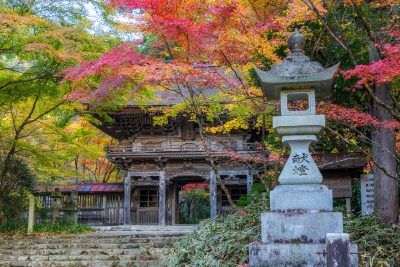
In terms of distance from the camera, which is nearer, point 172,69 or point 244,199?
point 172,69

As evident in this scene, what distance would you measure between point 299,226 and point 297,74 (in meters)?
2.11

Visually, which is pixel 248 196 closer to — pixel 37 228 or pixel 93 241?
pixel 93 241

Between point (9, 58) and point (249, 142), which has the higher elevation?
point (9, 58)

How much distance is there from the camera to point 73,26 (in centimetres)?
1152

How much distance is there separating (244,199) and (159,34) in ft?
27.3

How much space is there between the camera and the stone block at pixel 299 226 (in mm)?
5766

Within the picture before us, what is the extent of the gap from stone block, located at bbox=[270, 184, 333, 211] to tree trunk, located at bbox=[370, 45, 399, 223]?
2.79 metres

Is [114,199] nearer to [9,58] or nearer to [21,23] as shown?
[9,58]

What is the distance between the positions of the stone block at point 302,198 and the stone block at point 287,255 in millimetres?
539

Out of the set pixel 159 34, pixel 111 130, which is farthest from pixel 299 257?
pixel 111 130

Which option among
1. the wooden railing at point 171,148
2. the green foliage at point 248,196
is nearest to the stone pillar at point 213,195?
the wooden railing at point 171,148

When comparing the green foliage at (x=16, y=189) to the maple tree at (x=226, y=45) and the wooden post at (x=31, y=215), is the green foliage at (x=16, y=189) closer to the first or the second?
the wooden post at (x=31, y=215)

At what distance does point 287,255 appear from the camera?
5.67 m

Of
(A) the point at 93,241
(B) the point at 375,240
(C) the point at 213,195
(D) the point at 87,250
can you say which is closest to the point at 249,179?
(C) the point at 213,195
